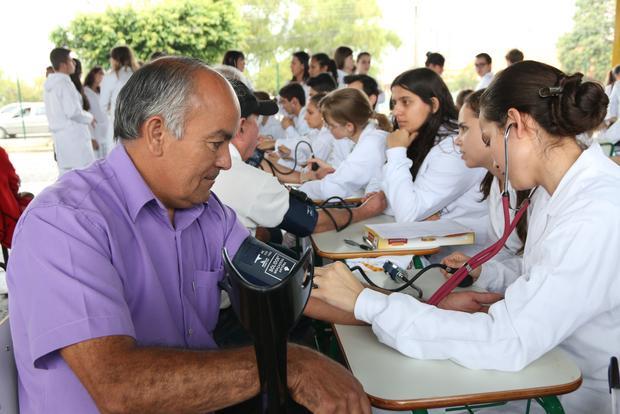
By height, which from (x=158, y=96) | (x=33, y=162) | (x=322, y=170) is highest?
(x=158, y=96)

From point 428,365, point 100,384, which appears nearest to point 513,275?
point 428,365

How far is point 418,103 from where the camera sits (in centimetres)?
276

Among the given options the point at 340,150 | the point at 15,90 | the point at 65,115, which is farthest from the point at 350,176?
the point at 15,90

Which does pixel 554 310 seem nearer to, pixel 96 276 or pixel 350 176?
pixel 96 276

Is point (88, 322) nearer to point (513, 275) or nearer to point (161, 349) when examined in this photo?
point (161, 349)

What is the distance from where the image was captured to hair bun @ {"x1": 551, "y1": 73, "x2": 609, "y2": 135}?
1291 millimetres

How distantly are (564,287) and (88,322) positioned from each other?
86 cm

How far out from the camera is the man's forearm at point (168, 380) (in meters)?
0.88

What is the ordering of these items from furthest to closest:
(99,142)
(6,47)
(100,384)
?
(6,47) < (99,142) < (100,384)

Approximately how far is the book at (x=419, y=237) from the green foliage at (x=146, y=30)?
18.4 m

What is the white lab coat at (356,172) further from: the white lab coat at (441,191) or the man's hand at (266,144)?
the man's hand at (266,144)

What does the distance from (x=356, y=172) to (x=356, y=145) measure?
0.22m

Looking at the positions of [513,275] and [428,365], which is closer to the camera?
[428,365]

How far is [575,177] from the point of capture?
4.18 feet
